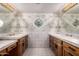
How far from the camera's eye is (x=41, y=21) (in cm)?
858

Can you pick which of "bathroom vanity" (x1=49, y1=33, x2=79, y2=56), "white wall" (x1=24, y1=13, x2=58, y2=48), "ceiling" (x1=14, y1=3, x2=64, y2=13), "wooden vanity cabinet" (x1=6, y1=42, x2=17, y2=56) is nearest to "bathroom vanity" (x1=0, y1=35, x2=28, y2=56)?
"wooden vanity cabinet" (x1=6, y1=42, x2=17, y2=56)

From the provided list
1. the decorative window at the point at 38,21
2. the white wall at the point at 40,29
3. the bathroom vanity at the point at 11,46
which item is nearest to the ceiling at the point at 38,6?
the white wall at the point at 40,29

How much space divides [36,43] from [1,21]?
135 inches

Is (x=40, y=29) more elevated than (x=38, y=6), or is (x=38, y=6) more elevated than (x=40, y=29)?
(x=38, y=6)

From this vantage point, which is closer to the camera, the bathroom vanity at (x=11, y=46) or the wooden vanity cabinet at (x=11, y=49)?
the bathroom vanity at (x=11, y=46)

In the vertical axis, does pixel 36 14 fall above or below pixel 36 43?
above

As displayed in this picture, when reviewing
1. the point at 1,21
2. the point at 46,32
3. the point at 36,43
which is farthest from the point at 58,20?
the point at 1,21

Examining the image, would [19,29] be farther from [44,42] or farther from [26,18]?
[44,42]

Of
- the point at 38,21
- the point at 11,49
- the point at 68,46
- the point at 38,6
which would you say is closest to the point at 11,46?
the point at 11,49

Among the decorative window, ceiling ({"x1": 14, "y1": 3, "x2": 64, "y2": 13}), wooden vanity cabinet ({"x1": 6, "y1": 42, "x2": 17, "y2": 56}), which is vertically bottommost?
wooden vanity cabinet ({"x1": 6, "y1": 42, "x2": 17, "y2": 56})

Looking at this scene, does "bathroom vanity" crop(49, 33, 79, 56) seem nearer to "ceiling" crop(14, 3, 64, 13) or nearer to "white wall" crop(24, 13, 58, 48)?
"ceiling" crop(14, 3, 64, 13)

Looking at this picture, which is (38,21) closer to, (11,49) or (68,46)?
(68,46)

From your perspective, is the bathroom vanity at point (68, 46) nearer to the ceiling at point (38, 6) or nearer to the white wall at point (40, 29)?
the ceiling at point (38, 6)

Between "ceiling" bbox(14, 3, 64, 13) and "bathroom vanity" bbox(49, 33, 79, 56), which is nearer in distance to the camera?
"bathroom vanity" bbox(49, 33, 79, 56)
